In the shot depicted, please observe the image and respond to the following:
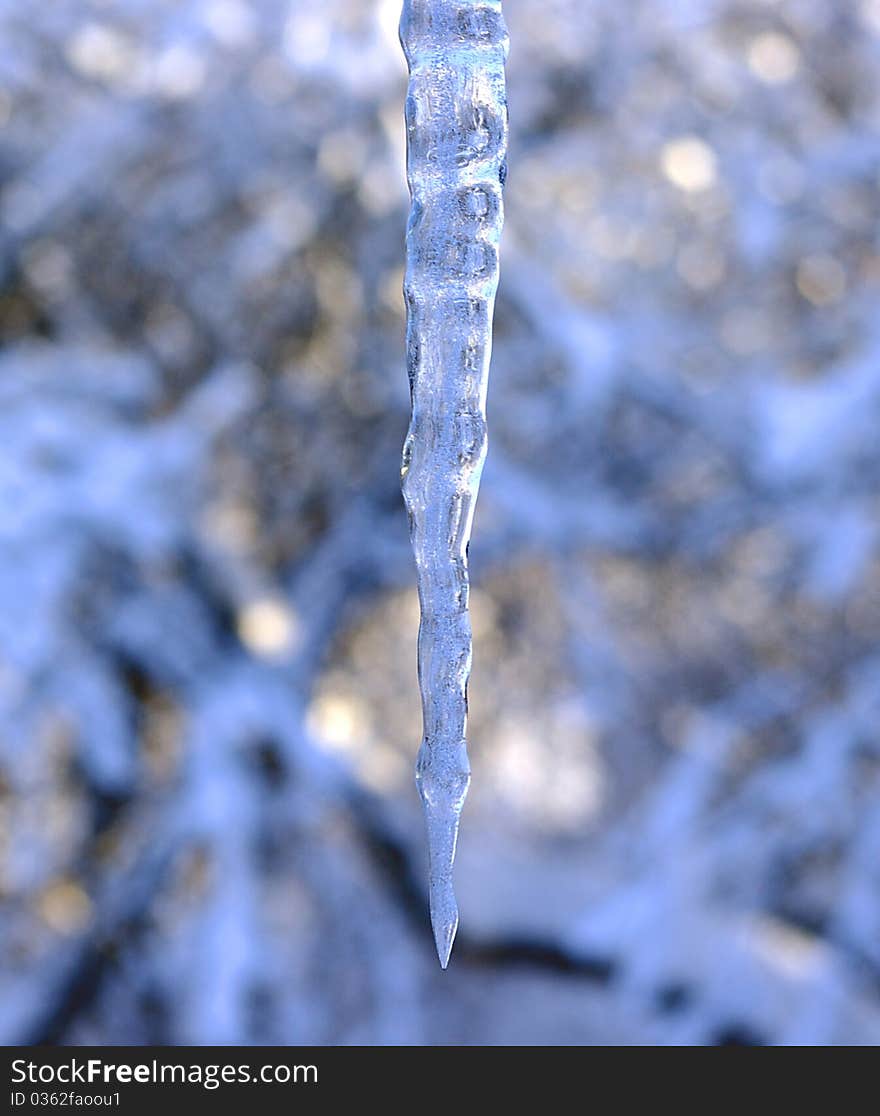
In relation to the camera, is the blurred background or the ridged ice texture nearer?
the ridged ice texture

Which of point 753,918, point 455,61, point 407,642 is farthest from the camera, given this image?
point 407,642

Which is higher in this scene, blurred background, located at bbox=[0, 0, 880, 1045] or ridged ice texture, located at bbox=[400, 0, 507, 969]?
ridged ice texture, located at bbox=[400, 0, 507, 969]

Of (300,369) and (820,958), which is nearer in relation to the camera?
(300,369)

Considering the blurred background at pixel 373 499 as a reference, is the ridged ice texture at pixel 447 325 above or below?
above

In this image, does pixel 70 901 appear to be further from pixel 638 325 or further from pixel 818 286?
pixel 818 286

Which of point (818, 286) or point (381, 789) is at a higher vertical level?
point (818, 286)

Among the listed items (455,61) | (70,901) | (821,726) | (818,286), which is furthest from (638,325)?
(455,61)
